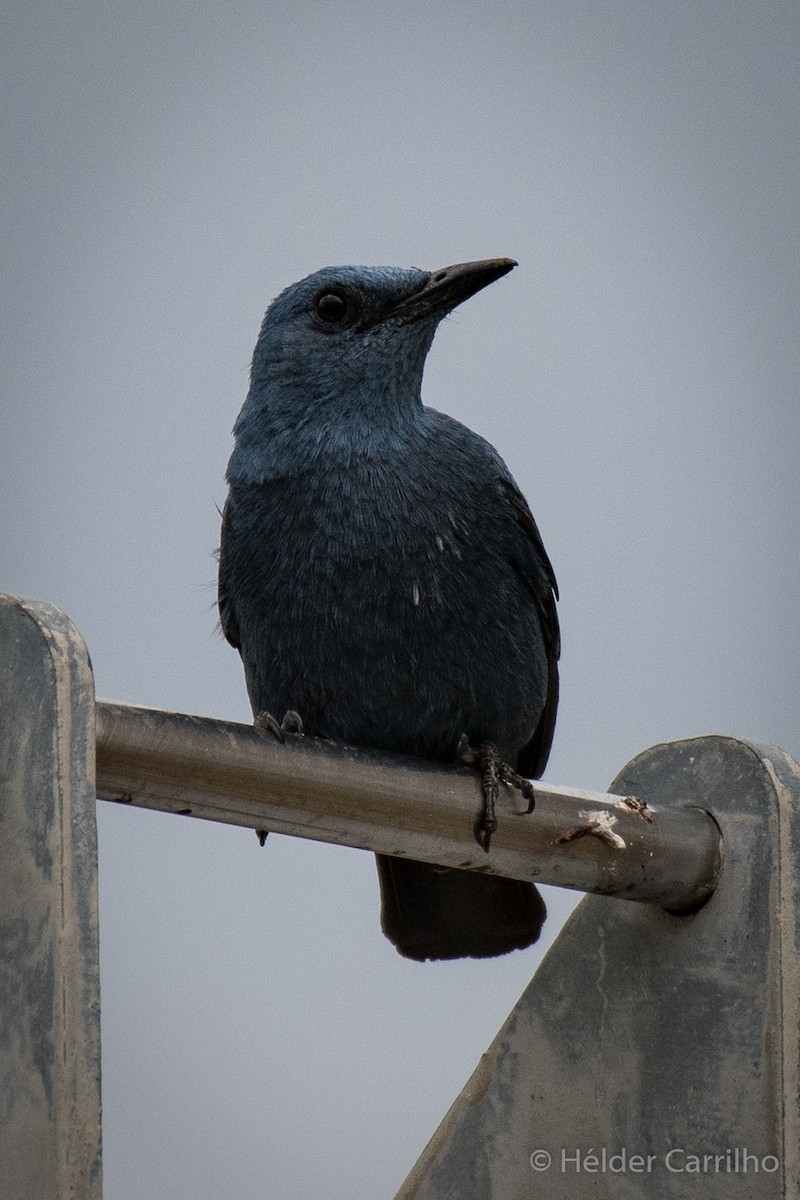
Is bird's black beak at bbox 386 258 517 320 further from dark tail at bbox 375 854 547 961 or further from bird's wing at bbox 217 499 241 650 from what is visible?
dark tail at bbox 375 854 547 961

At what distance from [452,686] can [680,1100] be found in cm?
112

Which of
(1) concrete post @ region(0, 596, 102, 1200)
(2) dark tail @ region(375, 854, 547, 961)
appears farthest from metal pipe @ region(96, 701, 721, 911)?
(2) dark tail @ region(375, 854, 547, 961)

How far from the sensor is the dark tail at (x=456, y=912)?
3.44 metres

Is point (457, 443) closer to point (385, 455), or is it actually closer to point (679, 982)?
point (385, 455)

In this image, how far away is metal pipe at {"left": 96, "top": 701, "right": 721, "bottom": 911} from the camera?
2.07 meters

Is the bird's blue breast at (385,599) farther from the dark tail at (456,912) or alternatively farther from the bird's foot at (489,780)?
the dark tail at (456,912)

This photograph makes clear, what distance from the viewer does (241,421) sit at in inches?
146

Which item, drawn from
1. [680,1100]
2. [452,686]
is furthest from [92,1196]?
[452,686]

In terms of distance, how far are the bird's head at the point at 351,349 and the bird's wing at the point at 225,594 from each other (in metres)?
0.20

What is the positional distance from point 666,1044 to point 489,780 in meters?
0.52

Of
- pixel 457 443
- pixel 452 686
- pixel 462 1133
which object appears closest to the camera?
pixel 462 1133

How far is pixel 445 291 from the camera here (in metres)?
3.63

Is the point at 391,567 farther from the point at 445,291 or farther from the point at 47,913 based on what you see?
the point at 47,913

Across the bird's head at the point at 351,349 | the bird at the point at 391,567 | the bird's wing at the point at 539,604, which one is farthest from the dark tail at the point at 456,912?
the bird's head at the point at 351,349
